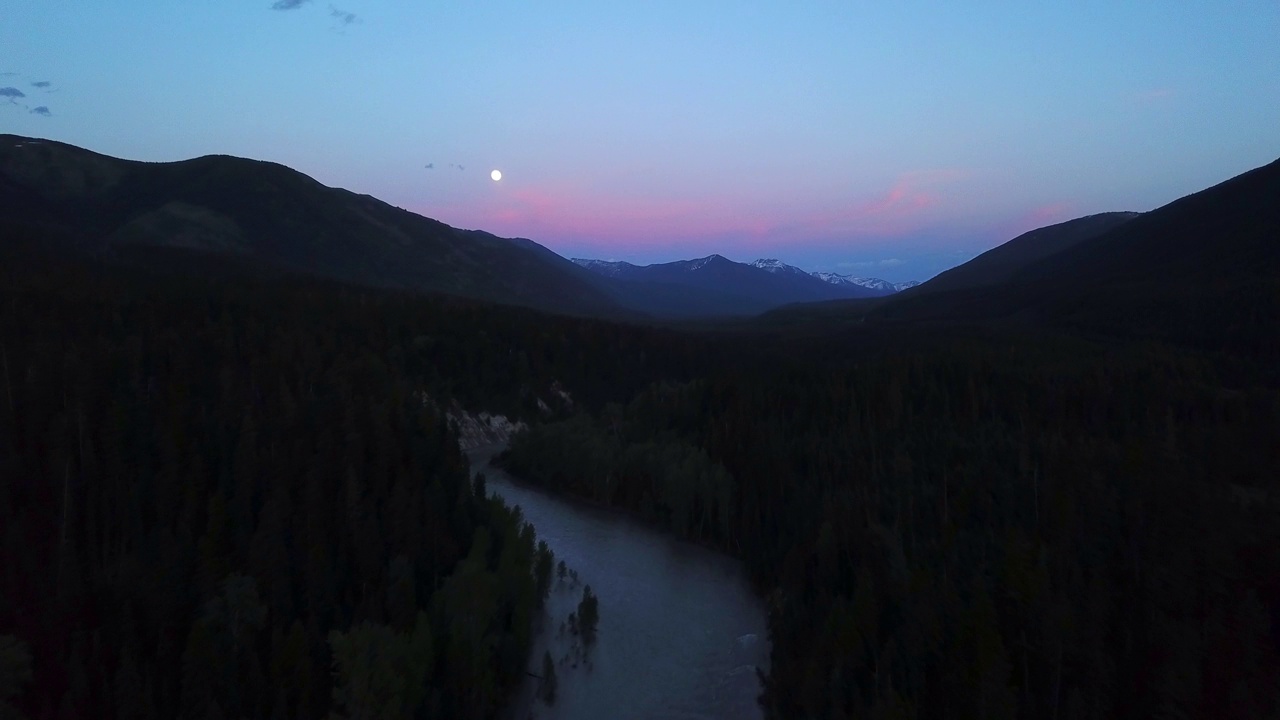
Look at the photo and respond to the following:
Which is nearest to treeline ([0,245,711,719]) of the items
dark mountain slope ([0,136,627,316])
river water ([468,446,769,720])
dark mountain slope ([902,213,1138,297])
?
river water ([468,446,769,720])

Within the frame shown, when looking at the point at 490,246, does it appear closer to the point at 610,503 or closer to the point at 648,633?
the point at 610,503

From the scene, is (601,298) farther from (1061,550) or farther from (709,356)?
(1061,550)

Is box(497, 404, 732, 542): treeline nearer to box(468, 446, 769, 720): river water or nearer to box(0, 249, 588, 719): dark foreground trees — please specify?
box(468, 446, 769, 720): river water

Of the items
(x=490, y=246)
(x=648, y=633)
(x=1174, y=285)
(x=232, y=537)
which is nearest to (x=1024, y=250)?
(x=490, y=246)

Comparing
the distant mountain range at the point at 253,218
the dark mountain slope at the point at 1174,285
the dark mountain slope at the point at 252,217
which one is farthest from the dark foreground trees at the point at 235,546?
the dark mountain slope at the point at 252,217

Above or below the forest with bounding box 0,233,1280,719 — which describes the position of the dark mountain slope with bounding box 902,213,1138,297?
above

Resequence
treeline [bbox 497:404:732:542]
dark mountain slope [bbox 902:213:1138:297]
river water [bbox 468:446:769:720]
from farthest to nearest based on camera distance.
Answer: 1. dark mountain slope [bbox 902:213:1138:297]
2. treeline [bbox 497:404:732:542]
3. river water [bbox 468:446:769:720]
